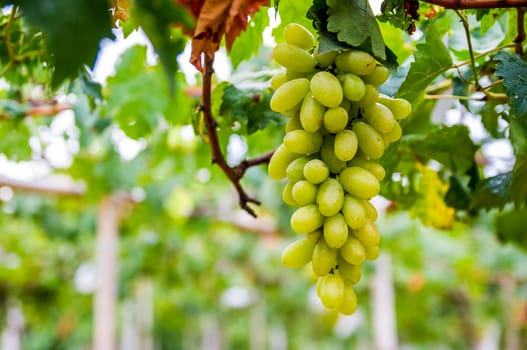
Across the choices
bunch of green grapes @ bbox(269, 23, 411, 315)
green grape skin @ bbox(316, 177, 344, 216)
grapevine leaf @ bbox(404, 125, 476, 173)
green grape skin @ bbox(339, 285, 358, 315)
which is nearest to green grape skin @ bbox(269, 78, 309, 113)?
bunch of green grapes @ bbox(269, 23, 411, 315)

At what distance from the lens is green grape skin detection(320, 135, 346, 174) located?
2.32 ft

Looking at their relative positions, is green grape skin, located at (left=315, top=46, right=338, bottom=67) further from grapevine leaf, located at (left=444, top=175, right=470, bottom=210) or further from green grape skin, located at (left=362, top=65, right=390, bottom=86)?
grapevine leaf, located at (left=444, top=175, right=470, bottom=210)

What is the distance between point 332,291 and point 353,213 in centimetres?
9

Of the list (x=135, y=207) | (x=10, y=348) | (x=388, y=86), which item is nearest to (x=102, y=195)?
(x=135, y=207)

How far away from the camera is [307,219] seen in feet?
2.23

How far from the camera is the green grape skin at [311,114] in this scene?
68cm

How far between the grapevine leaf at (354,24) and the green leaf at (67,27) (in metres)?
0.32

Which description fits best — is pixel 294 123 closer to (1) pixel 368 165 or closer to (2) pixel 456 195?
(1) pixel 368 165

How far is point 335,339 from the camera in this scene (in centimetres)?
1141

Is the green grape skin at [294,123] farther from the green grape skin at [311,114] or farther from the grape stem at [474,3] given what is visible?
the grape stem at [474,3]

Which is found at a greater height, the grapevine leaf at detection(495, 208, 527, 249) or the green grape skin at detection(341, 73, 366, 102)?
the green grape skin at detection(341, 73, 366, 102)

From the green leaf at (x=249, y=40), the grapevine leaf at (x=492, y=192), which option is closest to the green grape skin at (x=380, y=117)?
the green leaf at (x=249, y=40)

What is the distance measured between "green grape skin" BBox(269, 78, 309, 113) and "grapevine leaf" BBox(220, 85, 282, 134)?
395mm

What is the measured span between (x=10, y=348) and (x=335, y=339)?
6.20m
